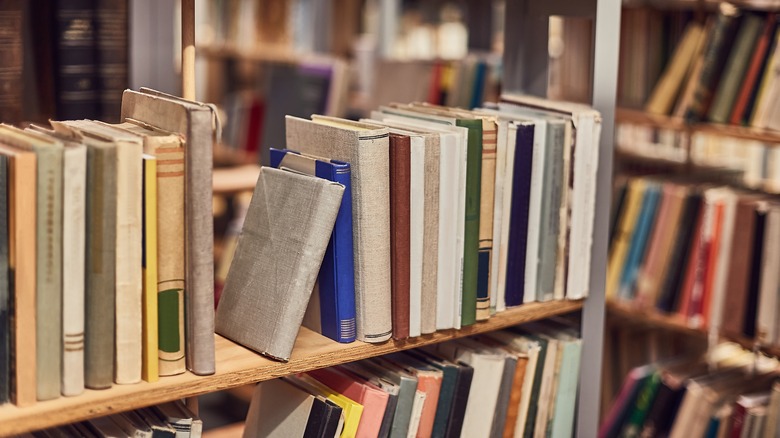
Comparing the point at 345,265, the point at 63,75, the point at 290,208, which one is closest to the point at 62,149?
the point at 290,208

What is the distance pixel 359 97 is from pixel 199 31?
1187mm

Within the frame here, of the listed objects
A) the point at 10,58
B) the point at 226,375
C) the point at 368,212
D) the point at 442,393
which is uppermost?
the point at 10,58

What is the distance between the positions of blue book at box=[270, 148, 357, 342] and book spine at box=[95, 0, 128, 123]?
850 mm

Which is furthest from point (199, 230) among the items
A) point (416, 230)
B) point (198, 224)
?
point (416, 230)

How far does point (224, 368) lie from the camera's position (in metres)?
1.35

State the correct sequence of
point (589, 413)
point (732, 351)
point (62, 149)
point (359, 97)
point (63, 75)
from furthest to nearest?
1. point (359, 97)
2. point (732, 351)
3. point (63, 75)
4. point (589, 413)
5. point (62, 149)

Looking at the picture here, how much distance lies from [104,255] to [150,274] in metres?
0.07

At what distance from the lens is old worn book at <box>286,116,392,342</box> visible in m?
1.41

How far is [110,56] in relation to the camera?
7.15ft

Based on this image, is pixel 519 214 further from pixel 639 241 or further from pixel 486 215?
pixel 639 241

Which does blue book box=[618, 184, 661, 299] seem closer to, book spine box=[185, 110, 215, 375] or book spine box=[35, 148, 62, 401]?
book spine box=[185, 110, 215, 375]

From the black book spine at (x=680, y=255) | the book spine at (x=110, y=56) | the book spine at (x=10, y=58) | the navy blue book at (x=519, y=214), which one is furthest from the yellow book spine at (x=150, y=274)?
the black book spine at (x=680, y=255)

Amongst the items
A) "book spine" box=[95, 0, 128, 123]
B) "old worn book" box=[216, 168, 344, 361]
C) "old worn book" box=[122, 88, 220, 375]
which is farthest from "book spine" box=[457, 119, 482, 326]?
"book spine" box=[95, 0, 128, 123]

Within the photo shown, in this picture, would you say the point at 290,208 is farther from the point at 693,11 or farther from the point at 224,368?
the point at 693,11
